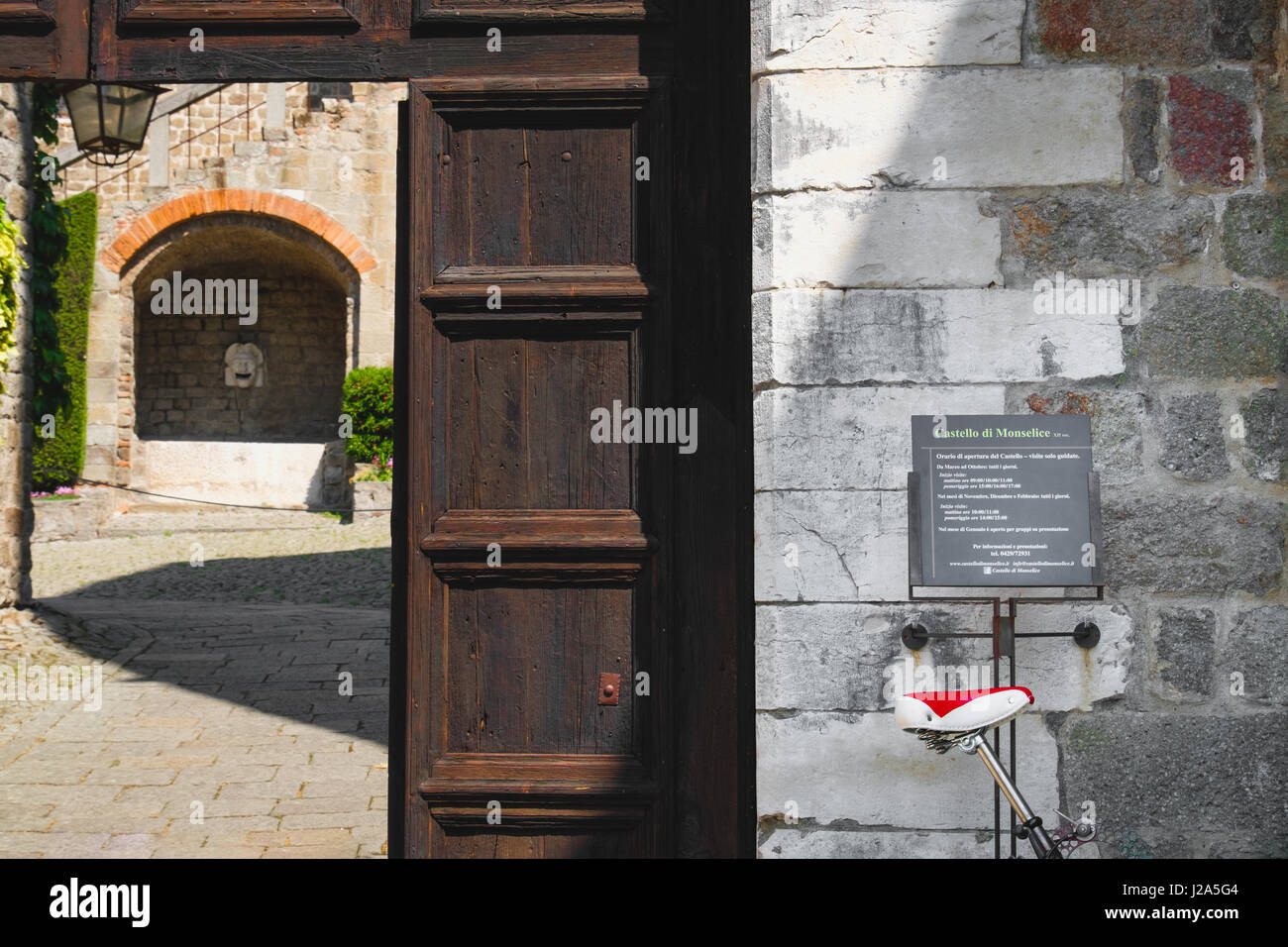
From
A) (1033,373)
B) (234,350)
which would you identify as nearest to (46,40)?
(1033,373)

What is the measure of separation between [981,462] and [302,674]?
505 centimetres

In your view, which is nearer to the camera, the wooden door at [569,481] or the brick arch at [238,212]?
the wooden door at [569,481]

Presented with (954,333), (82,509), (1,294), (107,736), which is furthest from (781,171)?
(82,509)

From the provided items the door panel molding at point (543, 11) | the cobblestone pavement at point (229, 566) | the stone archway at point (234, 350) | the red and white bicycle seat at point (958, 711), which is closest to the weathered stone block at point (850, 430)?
the red and white bicycle seat at point (958, 711)

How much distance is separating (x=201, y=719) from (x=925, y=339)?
178 inches

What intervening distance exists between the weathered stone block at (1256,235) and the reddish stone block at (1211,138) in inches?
2.3

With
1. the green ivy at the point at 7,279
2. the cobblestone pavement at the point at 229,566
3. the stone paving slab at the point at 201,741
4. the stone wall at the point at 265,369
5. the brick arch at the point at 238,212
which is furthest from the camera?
the stone wall at the point at 265,369

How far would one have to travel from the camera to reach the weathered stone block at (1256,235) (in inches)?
94.9

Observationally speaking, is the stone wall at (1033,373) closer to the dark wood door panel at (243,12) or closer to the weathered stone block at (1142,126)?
the weathered stone block at (1142,126)

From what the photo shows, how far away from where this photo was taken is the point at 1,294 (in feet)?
18.7
